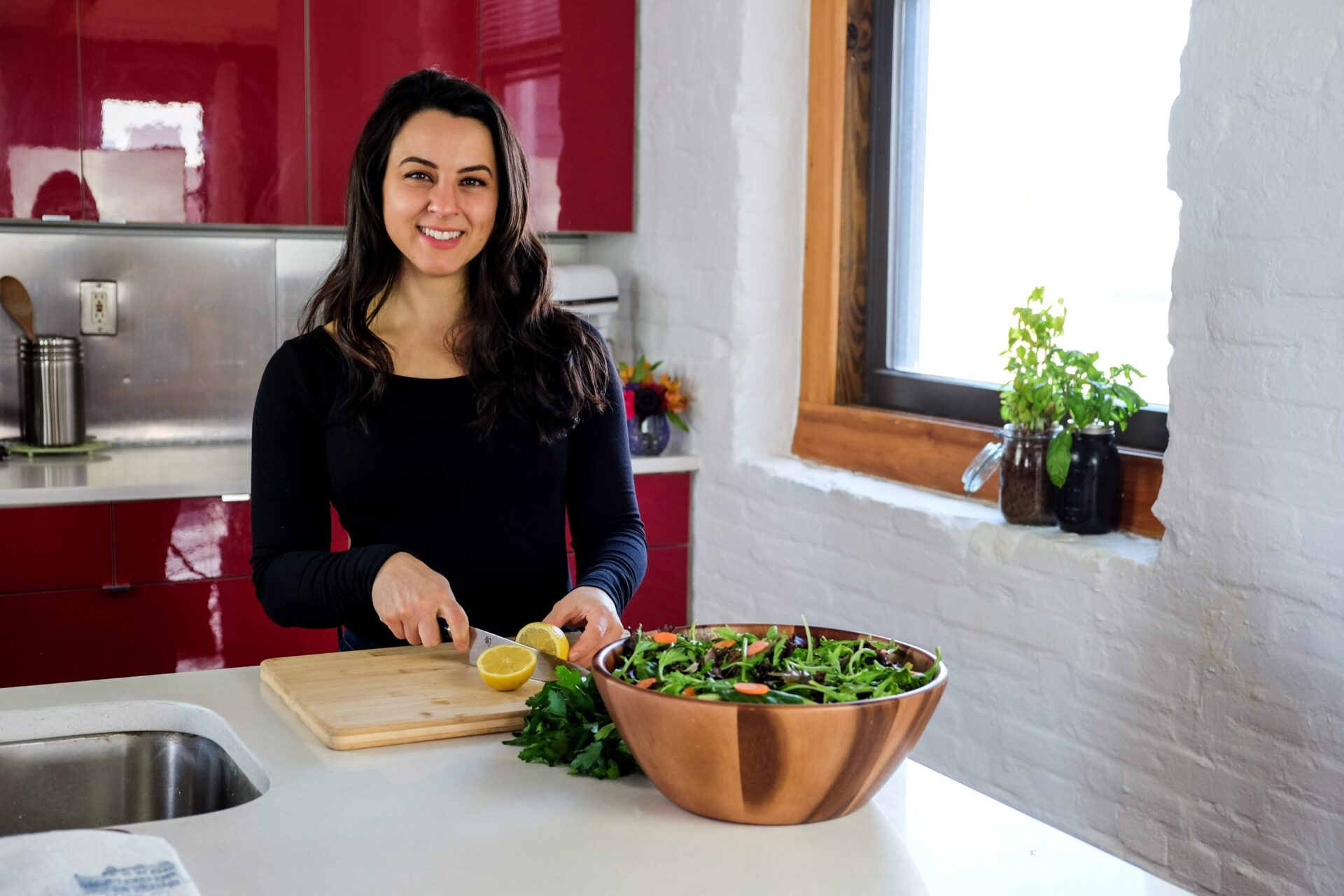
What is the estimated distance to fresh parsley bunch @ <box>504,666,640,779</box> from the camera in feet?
3.85

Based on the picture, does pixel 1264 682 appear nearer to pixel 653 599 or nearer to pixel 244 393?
pixel 653 599

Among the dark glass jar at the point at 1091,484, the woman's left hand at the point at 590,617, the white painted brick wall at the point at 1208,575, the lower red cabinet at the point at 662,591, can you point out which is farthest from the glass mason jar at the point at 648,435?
the woman's left hand at the point at 590,617

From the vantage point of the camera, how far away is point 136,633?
2744 millimetres

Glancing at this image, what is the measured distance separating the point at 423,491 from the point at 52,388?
165cm

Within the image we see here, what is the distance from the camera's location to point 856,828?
1066 mm

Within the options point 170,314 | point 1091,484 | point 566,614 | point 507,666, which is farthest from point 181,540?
point 1091,484

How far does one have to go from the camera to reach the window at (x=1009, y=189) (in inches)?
86.8

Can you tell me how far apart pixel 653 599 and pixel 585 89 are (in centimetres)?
126

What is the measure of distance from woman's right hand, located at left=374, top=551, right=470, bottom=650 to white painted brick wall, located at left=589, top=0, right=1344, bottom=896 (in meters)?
1.06

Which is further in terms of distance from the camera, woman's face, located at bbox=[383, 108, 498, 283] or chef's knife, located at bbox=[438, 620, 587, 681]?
woman's face, located at bbox=[383, 108, 498, 283]

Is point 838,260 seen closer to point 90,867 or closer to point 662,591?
point 662,591

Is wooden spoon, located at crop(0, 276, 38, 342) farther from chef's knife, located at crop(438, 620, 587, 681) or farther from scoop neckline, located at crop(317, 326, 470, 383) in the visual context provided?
chef's knife, located at crop(438, 620, 587, 681)

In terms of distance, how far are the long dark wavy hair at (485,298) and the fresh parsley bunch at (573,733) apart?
600 millimetres

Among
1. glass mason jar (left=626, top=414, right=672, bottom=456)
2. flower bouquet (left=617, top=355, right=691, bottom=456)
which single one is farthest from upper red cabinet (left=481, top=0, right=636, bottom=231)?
glass mason jar (left=626, top=414, right=672, bottom=456)
